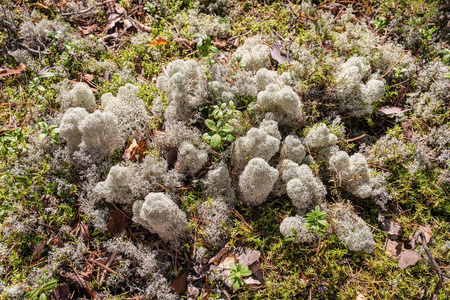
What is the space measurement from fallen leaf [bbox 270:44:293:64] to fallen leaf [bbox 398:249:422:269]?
2797mm

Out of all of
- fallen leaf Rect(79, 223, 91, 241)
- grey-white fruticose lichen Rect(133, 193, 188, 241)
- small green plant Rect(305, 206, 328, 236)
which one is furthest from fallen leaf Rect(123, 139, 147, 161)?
small green plant Rect(305, 206, 328, 236)

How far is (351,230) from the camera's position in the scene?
3.27 metres

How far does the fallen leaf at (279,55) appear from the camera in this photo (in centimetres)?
427

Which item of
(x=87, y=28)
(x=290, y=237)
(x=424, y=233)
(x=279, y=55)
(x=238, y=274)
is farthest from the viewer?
(x=87, y=28)

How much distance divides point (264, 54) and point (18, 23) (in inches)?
154

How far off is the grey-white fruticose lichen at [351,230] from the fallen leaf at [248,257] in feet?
3.02

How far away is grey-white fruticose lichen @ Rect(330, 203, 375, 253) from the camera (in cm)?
322

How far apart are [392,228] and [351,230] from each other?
602mm

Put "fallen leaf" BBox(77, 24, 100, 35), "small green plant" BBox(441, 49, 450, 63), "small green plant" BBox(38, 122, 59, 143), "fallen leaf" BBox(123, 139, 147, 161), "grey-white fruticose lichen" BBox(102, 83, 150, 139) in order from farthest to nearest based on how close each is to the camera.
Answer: "fallen leaf" BBox(77, 24, 100, 35)
"small green plant" BBox(441, 49, 450, 63)
"grey-white fruticose lichen" BBox(102, 83, 150, 139)
"fallen leaf" BBox(123, 139, 147, 161)
"small green plant" BBox(38, 122, 59, 143)

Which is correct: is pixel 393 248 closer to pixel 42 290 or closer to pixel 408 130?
pixel 408 130

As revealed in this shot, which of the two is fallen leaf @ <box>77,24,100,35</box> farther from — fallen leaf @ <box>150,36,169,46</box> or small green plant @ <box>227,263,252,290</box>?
small green plant @ <box>227,263,252,290</box>

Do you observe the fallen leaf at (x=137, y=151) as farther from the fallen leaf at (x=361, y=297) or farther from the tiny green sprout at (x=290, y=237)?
the fallen leaf at (x=361, y=297)

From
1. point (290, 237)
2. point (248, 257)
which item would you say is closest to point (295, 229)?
point (290, 237)

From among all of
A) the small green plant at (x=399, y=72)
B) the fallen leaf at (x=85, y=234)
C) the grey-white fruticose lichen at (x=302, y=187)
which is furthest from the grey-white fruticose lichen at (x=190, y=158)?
the small green plant at (x=399, y=72)
